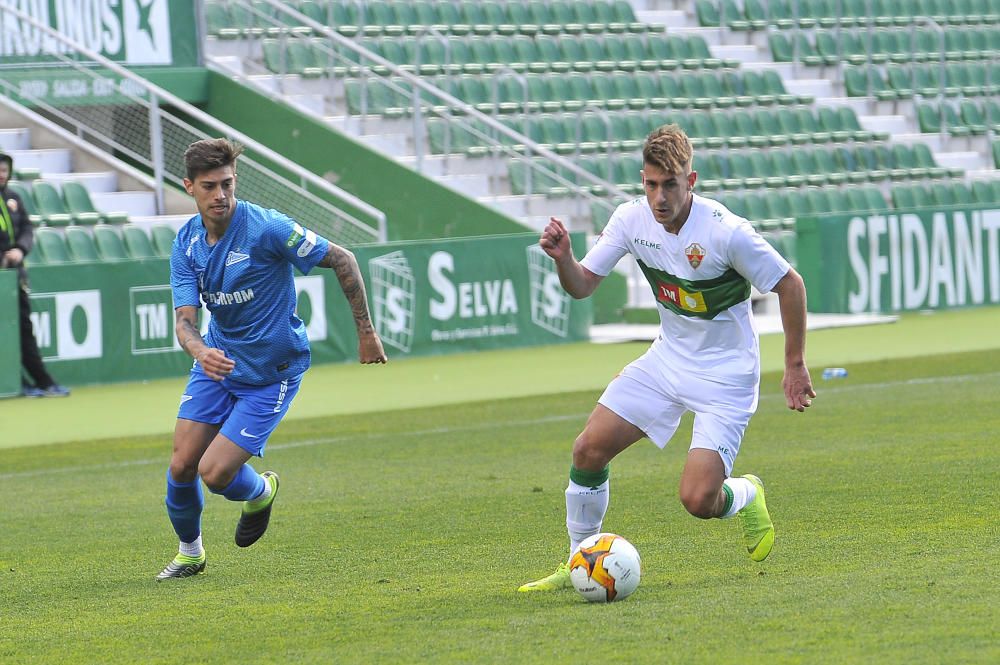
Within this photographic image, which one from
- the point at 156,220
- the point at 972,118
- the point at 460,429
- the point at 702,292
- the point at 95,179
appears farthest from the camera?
the point at 972,118

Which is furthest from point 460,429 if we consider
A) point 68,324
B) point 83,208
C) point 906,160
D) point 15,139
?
point 906,160

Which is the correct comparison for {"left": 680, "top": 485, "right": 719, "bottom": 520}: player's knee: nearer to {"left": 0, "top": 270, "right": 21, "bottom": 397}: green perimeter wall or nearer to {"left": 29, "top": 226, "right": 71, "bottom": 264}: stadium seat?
{"left": 0, "top": 270, "right": 21, "bottom": 397}: green perimeter wall

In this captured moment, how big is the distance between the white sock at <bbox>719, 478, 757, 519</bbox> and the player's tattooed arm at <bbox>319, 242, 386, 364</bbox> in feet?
5.13

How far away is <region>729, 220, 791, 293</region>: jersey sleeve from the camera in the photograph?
654cm

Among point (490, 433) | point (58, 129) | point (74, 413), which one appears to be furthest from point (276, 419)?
point (58, 129)

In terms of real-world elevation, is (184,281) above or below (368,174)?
above

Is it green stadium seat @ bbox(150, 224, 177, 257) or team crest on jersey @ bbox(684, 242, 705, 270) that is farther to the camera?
green stadium seat @ bbox(150, 224, 177, 257)

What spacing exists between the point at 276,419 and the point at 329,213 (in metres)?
11.9

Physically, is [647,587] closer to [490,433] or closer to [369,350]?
[369,350]

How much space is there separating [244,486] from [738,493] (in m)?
2.21

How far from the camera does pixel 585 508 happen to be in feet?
22.3

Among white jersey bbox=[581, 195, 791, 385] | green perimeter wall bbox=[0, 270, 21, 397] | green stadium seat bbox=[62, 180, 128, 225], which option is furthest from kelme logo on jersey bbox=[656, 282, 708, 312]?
green stadium seat bbox=[62, 180, 128, 225]

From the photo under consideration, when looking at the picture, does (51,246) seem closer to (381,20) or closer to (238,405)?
(381,20)

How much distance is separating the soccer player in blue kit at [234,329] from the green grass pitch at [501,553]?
459mm
